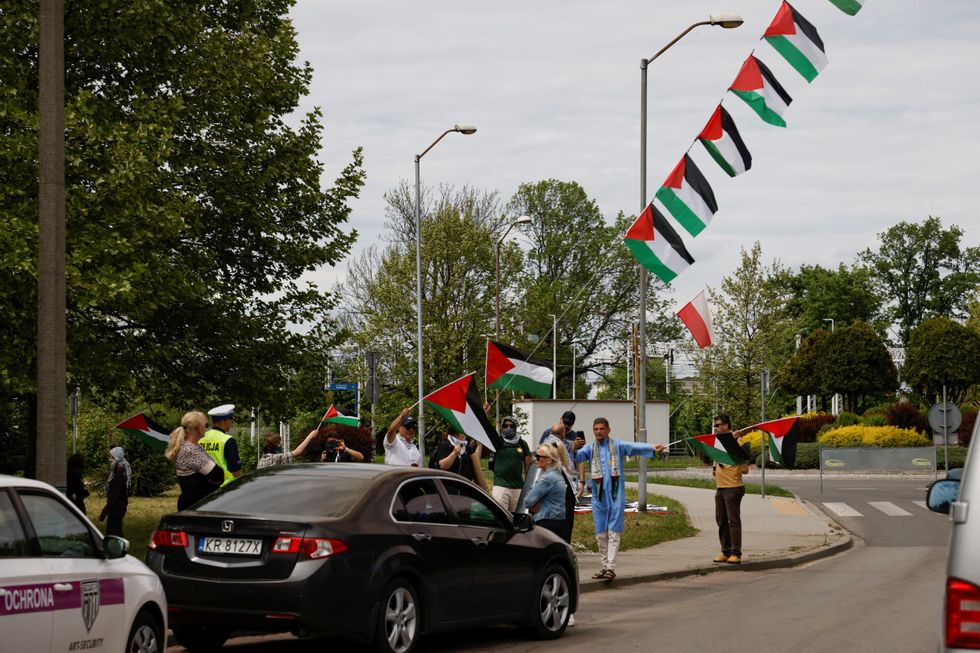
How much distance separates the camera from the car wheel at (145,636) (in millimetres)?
8273

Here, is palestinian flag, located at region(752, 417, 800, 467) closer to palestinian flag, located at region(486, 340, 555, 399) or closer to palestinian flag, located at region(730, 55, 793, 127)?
palestinian flag, located at region(486, 340, 555, 399)

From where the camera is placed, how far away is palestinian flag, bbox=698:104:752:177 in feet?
65.9

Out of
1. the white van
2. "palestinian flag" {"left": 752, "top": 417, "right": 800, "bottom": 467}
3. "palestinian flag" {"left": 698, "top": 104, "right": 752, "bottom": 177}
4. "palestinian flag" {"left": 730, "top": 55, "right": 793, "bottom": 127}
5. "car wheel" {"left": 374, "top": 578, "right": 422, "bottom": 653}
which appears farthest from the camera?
"palestinian flag" {"left": 752, "top": 417, "right": 800, "bottom": 467}

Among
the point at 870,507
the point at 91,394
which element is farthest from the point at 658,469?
the point at 91,394

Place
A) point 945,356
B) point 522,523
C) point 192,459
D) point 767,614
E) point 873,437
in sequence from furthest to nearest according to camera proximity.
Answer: point 945,356 < point 873,437 < point 767,614 < point 192,459 < point 522,523

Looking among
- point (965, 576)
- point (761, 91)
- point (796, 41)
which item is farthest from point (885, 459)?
point (965, 576)

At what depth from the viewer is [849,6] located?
18.2 m

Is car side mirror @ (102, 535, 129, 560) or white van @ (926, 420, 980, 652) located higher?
white van @ (926, 420, 980, 652)

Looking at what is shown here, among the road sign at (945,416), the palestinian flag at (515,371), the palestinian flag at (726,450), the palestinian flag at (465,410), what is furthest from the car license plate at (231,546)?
the road sign at (945,416)

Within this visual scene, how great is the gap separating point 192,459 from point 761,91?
34.7 ft

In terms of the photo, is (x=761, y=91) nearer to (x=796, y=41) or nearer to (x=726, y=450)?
(x=796, y=41)

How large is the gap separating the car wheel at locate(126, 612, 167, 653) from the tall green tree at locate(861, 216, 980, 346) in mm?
100451

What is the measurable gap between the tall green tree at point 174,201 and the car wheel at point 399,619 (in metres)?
8.38

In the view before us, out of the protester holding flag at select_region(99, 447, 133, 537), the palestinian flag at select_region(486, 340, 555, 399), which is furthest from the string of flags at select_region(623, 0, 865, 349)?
the protester holding flag at select_region(99, 447, 133, 537)
